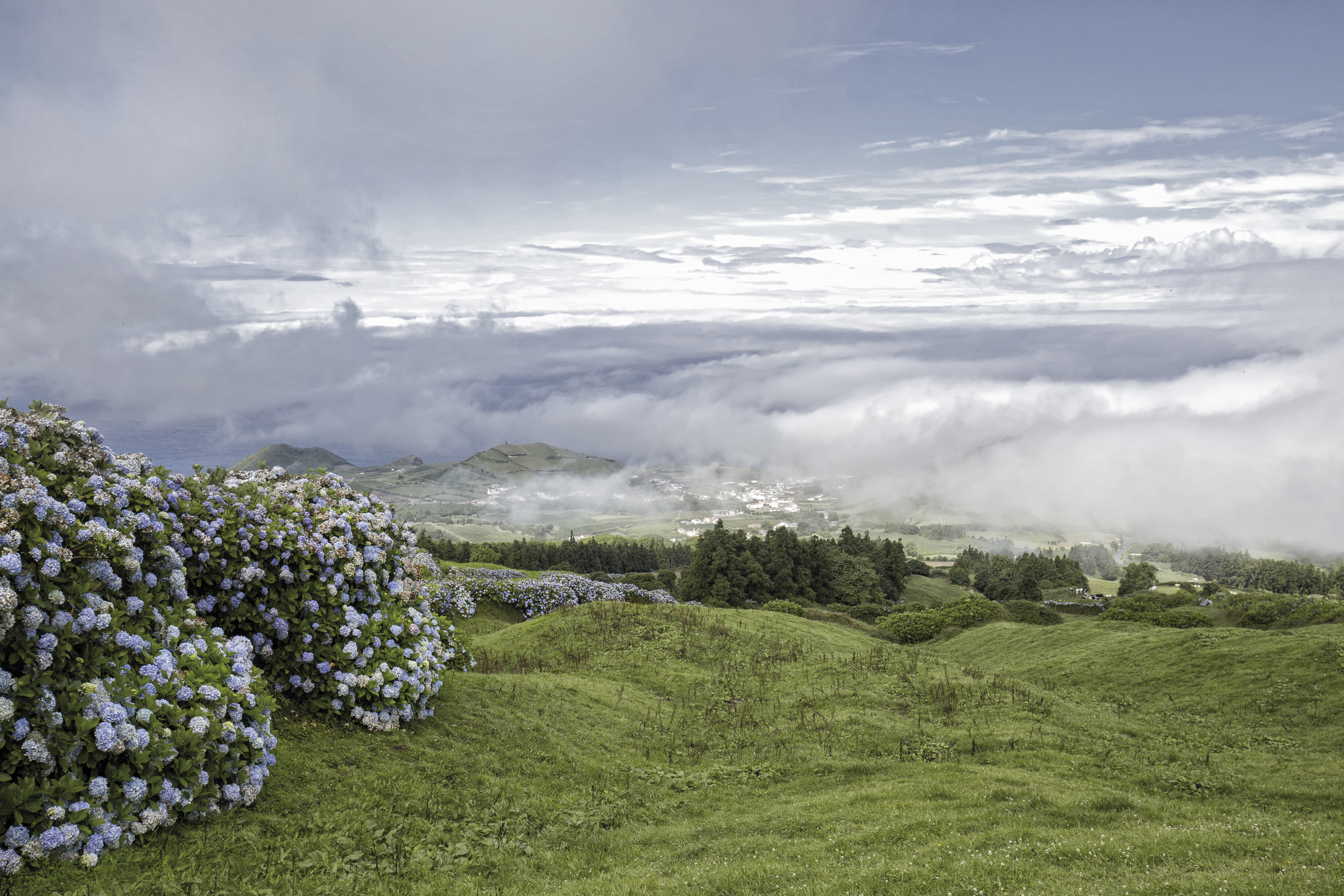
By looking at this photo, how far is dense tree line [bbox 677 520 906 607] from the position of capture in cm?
6656

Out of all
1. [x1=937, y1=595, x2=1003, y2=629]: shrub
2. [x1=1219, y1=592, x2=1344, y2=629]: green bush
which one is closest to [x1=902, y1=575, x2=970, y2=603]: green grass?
[x1=937, y1=595, x2=1003, y2=629]: shrub

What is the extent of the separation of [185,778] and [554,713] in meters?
8.66

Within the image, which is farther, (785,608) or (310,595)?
(785,608)

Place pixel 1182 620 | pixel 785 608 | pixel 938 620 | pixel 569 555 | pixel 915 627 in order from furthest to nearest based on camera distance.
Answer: pixel 569 555
pixel 785 608
pixel 938 620
pixel 915 627
pixel 1182 620

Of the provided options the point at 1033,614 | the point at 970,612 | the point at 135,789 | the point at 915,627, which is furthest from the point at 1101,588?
the point at 135,789

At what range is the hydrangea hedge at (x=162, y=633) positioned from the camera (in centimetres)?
684

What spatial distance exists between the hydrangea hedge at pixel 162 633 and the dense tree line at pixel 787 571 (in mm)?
50792

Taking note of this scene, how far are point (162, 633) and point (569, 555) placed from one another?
110 metres

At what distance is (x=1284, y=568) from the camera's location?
121 meters

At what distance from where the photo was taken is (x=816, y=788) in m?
13.5

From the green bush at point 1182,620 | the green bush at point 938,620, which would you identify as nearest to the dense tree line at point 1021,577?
the green bush at point 938,620

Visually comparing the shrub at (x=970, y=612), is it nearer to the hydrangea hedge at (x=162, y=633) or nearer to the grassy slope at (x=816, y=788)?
the grassy slope at (x=816, y=788)

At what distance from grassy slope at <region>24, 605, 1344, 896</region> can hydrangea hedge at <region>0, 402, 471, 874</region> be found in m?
0.57

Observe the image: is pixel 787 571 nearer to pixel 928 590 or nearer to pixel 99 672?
pixel 928 590
